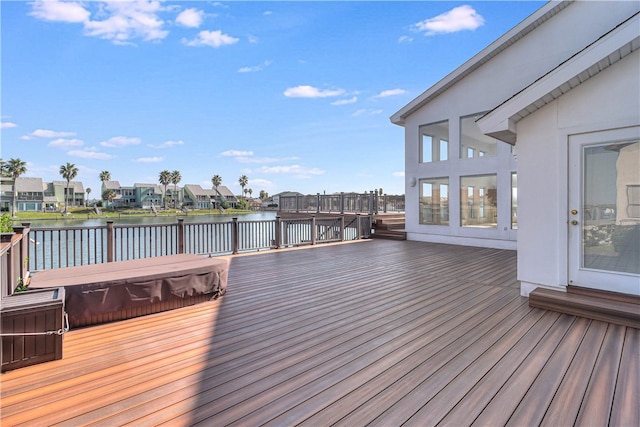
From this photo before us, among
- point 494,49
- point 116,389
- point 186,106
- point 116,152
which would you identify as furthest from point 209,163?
point 116,389

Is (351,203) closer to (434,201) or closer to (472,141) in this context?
(434,201)

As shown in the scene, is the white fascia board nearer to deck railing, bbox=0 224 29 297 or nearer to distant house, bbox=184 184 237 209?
deck railing, bbox=0 224 29 297

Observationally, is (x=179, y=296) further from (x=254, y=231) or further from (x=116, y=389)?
(x=254, y=231)

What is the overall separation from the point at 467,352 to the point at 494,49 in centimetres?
908

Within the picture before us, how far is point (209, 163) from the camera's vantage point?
5059 centimetres

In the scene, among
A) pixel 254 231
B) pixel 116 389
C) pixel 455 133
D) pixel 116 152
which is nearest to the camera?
pixel 116 389

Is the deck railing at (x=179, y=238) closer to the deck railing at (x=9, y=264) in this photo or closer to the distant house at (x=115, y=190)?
the deck railing at (x=9, y=264)

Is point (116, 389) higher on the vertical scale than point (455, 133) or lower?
lower

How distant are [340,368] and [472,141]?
8912mm

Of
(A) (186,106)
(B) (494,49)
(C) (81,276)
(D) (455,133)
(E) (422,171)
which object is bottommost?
(C) (81,276)

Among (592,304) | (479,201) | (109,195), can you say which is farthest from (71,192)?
(592,304)

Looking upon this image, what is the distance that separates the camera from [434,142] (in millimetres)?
10109

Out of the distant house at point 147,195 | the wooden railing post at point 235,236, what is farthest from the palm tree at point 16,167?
the wooden railing post at point 235,236

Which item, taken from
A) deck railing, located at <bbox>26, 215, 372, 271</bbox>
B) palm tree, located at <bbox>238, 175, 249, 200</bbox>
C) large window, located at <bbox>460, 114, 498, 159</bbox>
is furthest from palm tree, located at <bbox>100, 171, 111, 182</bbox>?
large window, located at <bbox>460, 114, 498, 159</bbox>
